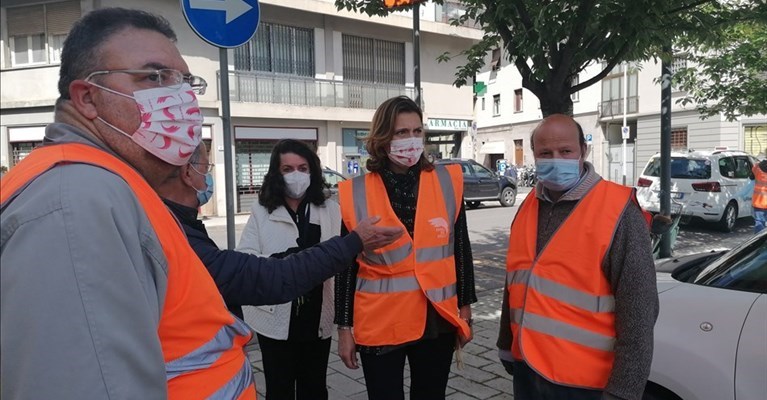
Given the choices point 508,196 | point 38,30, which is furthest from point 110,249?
point 38,30

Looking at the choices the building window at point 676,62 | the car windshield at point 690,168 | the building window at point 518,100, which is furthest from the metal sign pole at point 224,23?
the building window at point 518,100

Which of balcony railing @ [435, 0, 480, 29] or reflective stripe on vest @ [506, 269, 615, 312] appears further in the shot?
balcony railing @ [435, 0, 480, 29]

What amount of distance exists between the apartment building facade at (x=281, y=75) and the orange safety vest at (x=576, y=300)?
596 inches

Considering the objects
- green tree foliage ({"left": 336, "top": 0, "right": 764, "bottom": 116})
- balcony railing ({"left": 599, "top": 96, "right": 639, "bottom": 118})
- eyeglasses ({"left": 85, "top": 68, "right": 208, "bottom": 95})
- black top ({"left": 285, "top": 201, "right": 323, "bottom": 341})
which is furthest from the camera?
balcony railing ({"left": 599, "top": 96, "right": 639, "bottom": 118})

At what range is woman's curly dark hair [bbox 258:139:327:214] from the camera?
10.8ft

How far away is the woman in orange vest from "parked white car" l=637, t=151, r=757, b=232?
36.7 ft

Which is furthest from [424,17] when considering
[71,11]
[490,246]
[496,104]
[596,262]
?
[596,262]

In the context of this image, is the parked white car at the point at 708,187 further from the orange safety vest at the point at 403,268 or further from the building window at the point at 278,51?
the building window at the point at 278,51

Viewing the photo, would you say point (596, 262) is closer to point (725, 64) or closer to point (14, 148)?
point (725, 64)

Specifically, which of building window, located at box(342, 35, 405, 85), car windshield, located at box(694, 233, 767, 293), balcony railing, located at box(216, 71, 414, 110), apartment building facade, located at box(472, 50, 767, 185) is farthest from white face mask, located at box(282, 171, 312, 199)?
apartment building facade, located at box(472, 50, 767, 185)

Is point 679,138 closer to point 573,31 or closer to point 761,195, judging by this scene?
point 761,195

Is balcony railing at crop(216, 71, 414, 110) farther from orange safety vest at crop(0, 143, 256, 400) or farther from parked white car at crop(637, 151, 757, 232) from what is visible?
orange safety vest at crop(0, 143, 256, 400)

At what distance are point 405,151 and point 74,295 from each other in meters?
1.94

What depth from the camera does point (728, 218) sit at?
12.3 m
